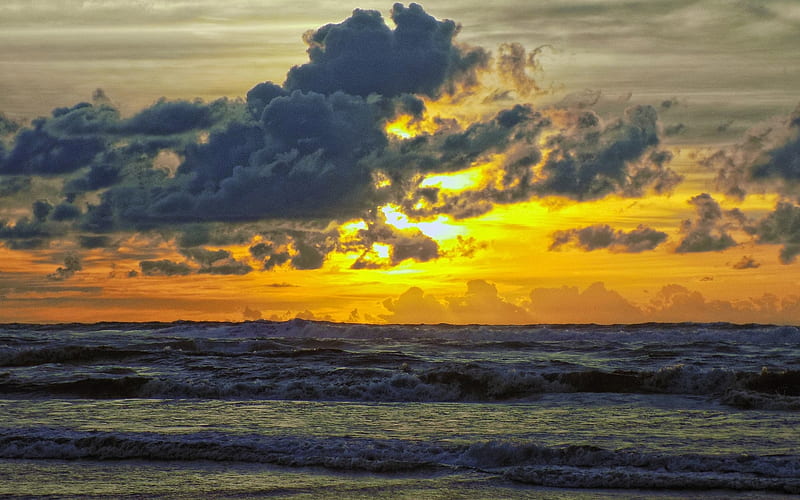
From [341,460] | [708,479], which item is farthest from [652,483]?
[341,460]

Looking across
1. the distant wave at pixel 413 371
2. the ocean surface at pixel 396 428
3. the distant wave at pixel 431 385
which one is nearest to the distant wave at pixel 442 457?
the ocean surface at pixel 396 428

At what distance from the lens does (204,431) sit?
20.7 m

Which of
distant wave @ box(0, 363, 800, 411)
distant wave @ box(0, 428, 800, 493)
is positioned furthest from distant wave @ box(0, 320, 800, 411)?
distant wave @ box(0, 428, 800, 493)

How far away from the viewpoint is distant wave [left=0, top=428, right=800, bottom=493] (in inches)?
622

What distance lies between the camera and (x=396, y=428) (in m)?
21.4

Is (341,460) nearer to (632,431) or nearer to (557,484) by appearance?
(557,484)

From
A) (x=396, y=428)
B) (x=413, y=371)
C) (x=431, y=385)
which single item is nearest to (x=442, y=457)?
(x=396, y=428)

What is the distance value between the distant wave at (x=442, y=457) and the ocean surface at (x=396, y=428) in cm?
5

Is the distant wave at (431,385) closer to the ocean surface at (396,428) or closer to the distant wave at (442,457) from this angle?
the ocean surface at (396,428)

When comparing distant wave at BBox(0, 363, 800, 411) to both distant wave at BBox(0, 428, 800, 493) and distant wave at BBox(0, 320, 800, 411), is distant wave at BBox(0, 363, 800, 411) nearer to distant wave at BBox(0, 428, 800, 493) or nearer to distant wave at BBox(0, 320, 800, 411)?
distant wave at BBox(0, 320, 800, 411)

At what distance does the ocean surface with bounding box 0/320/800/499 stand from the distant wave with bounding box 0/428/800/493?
0.05 metres

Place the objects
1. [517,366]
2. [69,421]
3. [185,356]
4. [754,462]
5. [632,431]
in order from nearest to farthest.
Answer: [754,462], [632,431], [69,421], [517,366], [185,356]

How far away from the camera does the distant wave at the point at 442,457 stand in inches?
622

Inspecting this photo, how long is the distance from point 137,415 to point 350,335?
1786 inches
